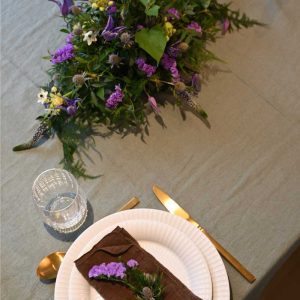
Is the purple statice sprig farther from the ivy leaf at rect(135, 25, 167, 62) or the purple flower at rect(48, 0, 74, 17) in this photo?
the purple flower at rect(48, 0, 74, 17)

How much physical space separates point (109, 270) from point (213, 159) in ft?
1.06

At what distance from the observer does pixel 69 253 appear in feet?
2.33

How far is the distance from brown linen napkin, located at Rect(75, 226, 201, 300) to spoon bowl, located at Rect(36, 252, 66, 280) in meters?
0.08

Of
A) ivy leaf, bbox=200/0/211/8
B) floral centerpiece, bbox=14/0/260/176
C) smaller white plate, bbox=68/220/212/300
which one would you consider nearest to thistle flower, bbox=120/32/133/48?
floral centerpiece, bbox=14/0/260/176

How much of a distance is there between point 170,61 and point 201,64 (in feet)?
0.39

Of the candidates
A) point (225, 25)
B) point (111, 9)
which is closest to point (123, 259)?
point (111, 9)

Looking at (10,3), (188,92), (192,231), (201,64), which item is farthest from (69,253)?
(10,3)

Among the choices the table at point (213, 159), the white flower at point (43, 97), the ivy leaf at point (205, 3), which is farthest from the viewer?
the ivy leaf at point (205, 3)

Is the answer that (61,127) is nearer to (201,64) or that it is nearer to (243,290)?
(201,64)

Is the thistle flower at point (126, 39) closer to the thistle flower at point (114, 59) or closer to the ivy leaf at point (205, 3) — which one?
the thistle flower at point (114, 59)

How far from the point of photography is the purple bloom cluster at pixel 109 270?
2.17 ft

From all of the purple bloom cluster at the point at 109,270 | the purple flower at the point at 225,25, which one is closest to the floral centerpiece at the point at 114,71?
the purple flower at the point at 225,25

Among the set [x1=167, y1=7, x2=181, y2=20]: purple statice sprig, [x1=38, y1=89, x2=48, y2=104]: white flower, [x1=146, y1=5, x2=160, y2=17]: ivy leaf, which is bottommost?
[x1=38, y1=89, x2=48, y2=104]: white flower

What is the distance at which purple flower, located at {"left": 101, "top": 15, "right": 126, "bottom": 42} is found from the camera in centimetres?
85
